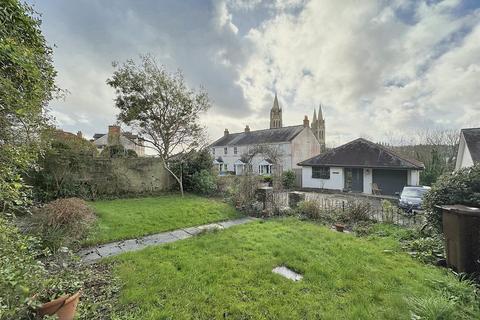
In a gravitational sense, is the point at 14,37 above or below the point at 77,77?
below

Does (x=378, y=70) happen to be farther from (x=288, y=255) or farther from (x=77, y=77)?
(x=77, y=77)

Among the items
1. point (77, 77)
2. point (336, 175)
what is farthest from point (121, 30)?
point (336, 175)

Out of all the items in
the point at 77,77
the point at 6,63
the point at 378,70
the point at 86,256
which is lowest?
the point at 86,256

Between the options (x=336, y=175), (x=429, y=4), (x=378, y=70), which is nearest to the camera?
(x=429, y=4)

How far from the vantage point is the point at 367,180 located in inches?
686

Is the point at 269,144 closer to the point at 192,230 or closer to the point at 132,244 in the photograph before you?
the point at 192,230

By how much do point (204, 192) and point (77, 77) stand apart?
28.7 ft

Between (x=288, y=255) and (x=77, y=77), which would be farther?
(x=77, y=77)

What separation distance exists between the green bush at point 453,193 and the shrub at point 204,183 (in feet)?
34.6

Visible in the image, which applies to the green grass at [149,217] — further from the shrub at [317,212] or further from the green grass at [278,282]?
the shrub at [317,212]

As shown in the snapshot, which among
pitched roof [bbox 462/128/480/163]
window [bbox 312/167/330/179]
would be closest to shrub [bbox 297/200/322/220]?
pitched roof [bbox 462/128/480/163]

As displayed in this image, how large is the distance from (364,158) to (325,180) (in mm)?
3850

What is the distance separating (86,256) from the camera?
16.0ft

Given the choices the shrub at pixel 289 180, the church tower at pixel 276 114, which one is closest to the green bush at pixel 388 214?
the shrub at pixel 289 180
